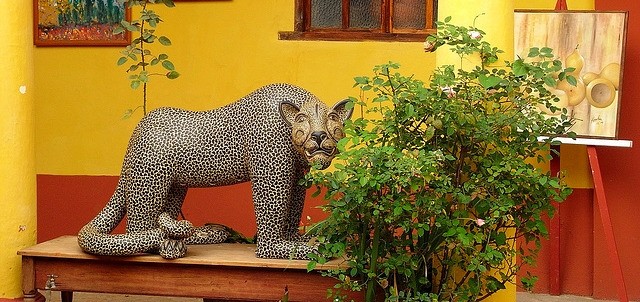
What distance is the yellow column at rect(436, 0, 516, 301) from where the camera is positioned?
5180 millimetres

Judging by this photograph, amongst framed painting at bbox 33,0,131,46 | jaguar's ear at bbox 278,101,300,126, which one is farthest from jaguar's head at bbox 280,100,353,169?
framed painting at bbox 33,0,131,46

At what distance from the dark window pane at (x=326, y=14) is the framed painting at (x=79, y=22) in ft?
4.14

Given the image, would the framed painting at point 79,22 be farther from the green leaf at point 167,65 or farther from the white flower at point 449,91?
the white flower at point 449,91

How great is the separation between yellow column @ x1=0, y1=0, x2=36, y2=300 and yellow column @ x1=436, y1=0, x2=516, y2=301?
82.5 inches

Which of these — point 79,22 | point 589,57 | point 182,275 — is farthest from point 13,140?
point 589,57

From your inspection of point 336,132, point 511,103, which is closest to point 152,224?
point 336,132

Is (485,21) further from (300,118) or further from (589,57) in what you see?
(589,57)

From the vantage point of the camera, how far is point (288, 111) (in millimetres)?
5418

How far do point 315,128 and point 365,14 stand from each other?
8.89 ft

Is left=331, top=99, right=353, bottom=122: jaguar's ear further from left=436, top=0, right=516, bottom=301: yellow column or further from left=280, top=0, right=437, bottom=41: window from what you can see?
left=280, top=0, right=437, bottom=41: window

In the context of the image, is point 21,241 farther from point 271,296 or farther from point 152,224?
point 271,296

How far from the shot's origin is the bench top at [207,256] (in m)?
5.36

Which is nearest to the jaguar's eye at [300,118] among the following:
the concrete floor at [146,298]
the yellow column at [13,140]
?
the yellow column at [13,140]

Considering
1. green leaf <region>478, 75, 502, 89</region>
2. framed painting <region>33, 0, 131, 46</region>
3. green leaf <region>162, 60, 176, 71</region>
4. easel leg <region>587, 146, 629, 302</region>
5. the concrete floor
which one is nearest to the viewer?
green leaf <region>478, 75, 502, 89</region>
